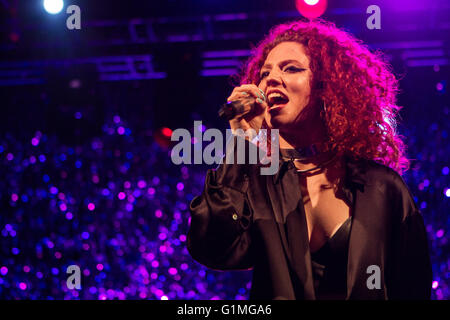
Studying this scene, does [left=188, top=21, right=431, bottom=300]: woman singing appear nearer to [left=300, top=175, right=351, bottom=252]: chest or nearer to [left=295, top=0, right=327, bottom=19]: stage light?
[left=300, top=175, right=351, bottom=252]: chest

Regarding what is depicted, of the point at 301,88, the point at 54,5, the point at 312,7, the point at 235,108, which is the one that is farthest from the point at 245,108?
the point at 54,5

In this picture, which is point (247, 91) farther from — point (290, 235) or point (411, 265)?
point (411, 265)

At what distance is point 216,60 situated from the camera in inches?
164

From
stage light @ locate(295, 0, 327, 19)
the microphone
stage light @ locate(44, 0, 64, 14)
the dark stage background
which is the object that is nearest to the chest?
the microphone

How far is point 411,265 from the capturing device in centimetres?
164

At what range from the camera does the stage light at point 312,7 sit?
3463 millimetres

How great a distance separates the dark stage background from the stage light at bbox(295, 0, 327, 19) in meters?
0.09

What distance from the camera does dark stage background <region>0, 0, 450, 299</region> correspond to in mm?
3770

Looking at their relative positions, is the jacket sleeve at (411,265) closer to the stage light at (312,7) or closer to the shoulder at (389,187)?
the shoulder at (389,187)

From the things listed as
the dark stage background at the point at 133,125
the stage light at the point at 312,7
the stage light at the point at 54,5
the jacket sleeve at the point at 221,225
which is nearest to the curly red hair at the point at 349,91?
the jacket sleeve at the point at 221,225
